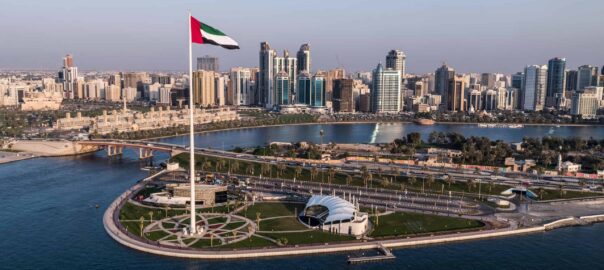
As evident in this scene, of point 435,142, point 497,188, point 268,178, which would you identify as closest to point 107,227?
point 268,178

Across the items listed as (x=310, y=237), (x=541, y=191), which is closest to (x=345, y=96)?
(x=541, y=191)

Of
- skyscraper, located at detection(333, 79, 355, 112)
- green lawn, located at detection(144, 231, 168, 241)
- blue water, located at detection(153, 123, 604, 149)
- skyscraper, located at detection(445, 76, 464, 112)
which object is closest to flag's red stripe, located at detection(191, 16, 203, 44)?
green lawn, located at detection(144, 231, 168, 241)

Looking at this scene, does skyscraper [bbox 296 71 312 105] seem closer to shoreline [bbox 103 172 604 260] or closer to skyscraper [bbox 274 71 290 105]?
skyscraper [bbox 274 71 290 105]

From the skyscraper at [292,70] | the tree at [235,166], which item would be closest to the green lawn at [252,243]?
the tree at [235,166]

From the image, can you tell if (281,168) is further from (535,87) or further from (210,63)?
(210,63)

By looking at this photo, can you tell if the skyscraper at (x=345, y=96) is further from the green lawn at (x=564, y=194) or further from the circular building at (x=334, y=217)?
the circular building at (x=334, y=217)

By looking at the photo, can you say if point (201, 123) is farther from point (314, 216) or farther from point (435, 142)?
point (314, 216)

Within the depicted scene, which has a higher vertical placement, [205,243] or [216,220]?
[216,220]
